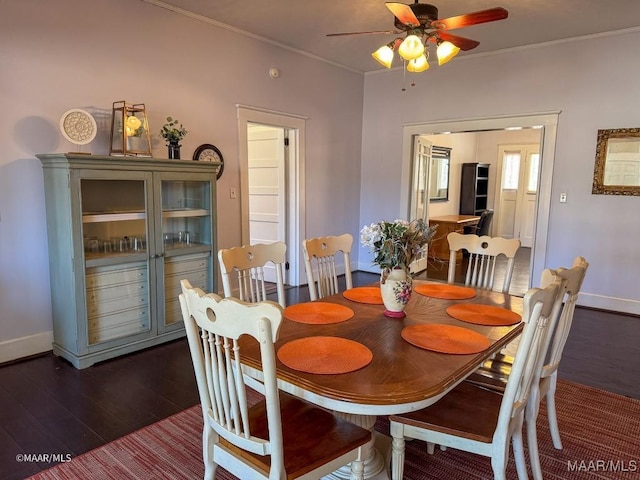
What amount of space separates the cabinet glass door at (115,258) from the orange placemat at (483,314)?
2.37 m

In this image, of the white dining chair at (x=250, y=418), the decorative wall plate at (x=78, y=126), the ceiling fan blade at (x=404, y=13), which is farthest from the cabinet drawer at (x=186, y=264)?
the ceiling fan blade at (x=404, y=13)

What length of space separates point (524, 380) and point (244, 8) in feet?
12.2

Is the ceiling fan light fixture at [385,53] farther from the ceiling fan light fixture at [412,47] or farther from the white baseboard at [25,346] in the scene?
the white baseboard at [25,346]

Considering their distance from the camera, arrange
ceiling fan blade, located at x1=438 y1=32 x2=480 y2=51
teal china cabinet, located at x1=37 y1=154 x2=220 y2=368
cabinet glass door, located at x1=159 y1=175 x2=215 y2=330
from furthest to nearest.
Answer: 1. cabinet glass door, located at x1=159 y1=175 x2=215 y2=330
2. teal china cabinet, located at x1=37 y1=154 x2=220 y2=368
3. ceiling fan blade, located at x1=438 y1=32 x2=480 y2=51

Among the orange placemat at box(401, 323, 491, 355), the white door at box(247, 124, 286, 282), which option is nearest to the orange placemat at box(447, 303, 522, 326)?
the orange placemat at box(401, 323, 491, 355)

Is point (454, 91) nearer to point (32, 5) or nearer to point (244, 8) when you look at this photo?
point (244, 8)

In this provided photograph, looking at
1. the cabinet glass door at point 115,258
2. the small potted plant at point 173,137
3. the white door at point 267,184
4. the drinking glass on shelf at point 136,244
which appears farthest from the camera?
the white door at point 267,184

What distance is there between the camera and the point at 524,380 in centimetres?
157

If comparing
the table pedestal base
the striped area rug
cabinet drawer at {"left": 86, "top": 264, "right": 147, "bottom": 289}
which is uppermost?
cabinet drawer at {"left": 86, "top": 264, "right": 147, "bottom": 289}

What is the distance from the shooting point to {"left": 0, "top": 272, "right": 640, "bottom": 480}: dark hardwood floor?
2266 millimetres

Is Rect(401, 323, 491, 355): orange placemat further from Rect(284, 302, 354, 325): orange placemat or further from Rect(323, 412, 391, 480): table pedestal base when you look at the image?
Rect(323, 412, 391, 480): table pedestal base

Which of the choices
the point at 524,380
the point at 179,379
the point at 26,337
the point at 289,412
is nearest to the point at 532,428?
the point at 524,380

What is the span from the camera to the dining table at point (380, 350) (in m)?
1.37

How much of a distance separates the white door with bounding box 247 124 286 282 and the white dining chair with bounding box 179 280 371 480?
4028mm
